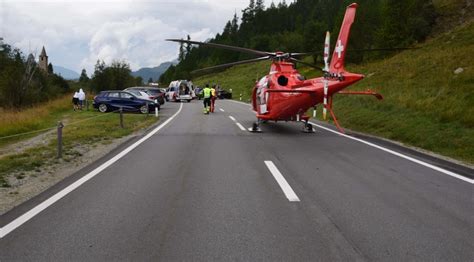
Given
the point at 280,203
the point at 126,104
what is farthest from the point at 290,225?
the point at 126,104

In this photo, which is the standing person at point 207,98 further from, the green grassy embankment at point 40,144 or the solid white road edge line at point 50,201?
the solid white road edge line at point 50,201

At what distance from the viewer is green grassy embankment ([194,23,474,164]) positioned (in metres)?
12.1

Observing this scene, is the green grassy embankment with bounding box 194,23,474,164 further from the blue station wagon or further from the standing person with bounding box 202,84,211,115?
the blue station wagon

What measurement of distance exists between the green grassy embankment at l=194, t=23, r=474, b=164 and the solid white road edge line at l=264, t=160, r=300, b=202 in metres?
4.68

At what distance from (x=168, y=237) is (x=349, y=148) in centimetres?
806

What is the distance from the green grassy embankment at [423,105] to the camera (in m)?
12.1

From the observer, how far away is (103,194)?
6316 mm

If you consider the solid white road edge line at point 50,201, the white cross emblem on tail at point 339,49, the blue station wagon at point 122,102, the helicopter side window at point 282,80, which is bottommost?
the solid white road edge line at point 50,201

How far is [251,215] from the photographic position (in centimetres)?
530

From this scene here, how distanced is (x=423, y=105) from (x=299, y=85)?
6.14m

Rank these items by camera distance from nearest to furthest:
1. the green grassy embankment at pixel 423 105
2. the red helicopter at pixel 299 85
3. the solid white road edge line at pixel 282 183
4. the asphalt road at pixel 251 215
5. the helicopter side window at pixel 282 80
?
1. the asphalt road at pixel 251 215
2. the solid white road edge line at pixel 282 183
3. the green grassy embankment at pixel 423 105
4. the red helicopter at pixel 299 85
5. the helicopter side window at pixel 282 80

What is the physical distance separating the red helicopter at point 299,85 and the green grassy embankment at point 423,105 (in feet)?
7.09

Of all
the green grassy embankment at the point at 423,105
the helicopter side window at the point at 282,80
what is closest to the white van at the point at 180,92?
the green grassy embankment at the point at 423,105

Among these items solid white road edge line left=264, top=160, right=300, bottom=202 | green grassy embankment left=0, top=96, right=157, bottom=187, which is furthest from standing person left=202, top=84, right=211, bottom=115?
solid white road edge line left=264, top=160, right=300, bottom=202
